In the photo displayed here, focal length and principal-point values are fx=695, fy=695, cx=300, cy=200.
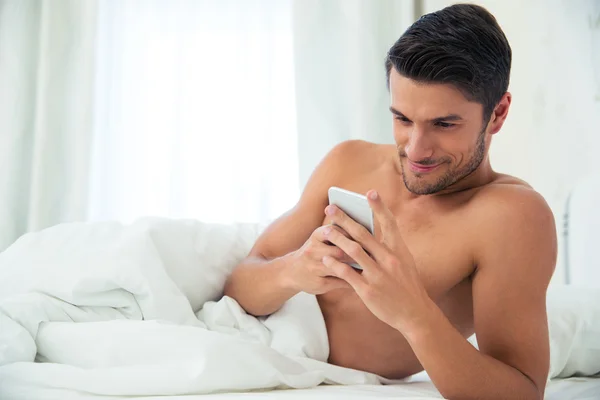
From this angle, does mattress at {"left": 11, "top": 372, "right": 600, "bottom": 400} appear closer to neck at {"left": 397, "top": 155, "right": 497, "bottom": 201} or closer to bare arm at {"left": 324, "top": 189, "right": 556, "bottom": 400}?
bare arm at {"left": 324, "top": 189, "right": 556, "bottom": 400}

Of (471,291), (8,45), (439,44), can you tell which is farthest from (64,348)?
(8,45)

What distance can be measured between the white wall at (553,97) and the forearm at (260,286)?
102cm

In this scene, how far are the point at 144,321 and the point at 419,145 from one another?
0.62 m

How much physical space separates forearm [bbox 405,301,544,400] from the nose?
0.33 m

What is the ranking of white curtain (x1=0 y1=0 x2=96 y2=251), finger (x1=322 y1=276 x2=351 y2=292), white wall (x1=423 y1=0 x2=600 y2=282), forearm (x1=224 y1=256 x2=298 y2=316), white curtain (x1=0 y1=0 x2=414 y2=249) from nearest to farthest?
1. finger (x1=322 y1=276 x2=351 y2=292)
2. forearm (x1=224 y1=256 x2=298 y2=316)
3. white wall (x1=423 y1=0 x2=600 y2=282)
4. white curtain (x1=0 y1=0 x2=96 y2=251)
5. white curtain (x1=0 y1=0 x2=414 y2=249)

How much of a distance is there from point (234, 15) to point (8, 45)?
1.03 metres

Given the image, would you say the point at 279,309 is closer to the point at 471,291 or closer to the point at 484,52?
the point at 471,291

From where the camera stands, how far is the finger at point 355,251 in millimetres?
1080

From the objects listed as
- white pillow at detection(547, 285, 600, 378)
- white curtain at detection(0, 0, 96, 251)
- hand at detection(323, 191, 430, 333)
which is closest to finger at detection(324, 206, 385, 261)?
hand at detection(323, 191, 430, 333)

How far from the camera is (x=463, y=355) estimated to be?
3.71 feet

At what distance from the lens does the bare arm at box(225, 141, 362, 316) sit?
1510 mm

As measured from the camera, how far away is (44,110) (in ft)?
10.1

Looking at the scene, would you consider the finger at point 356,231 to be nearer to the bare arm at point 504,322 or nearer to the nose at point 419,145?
the bare arm at point 504,322

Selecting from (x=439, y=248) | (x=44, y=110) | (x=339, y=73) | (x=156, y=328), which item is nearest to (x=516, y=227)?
(x=439, y=248)
